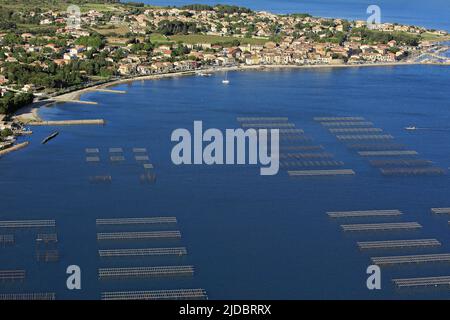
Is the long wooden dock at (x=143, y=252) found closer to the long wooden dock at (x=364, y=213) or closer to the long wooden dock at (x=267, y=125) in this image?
the long wooden dock at (x=364, y=213)

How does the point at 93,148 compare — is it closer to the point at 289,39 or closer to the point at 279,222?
the point at 279,222

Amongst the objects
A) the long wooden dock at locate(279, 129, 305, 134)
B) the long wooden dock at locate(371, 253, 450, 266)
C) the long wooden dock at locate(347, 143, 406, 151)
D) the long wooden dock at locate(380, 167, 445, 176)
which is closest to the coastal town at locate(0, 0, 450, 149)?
the long wooden dock at locate(279, 129, 305, 134)

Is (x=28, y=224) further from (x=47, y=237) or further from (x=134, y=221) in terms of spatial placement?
(x=134, y=221)

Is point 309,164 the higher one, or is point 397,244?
point 309,164

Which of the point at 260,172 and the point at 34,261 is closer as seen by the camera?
the point at 34,261

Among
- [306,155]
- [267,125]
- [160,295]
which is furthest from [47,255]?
[267,125]

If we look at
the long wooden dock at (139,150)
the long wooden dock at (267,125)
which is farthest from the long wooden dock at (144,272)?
the long wooden dock at (267,125)
